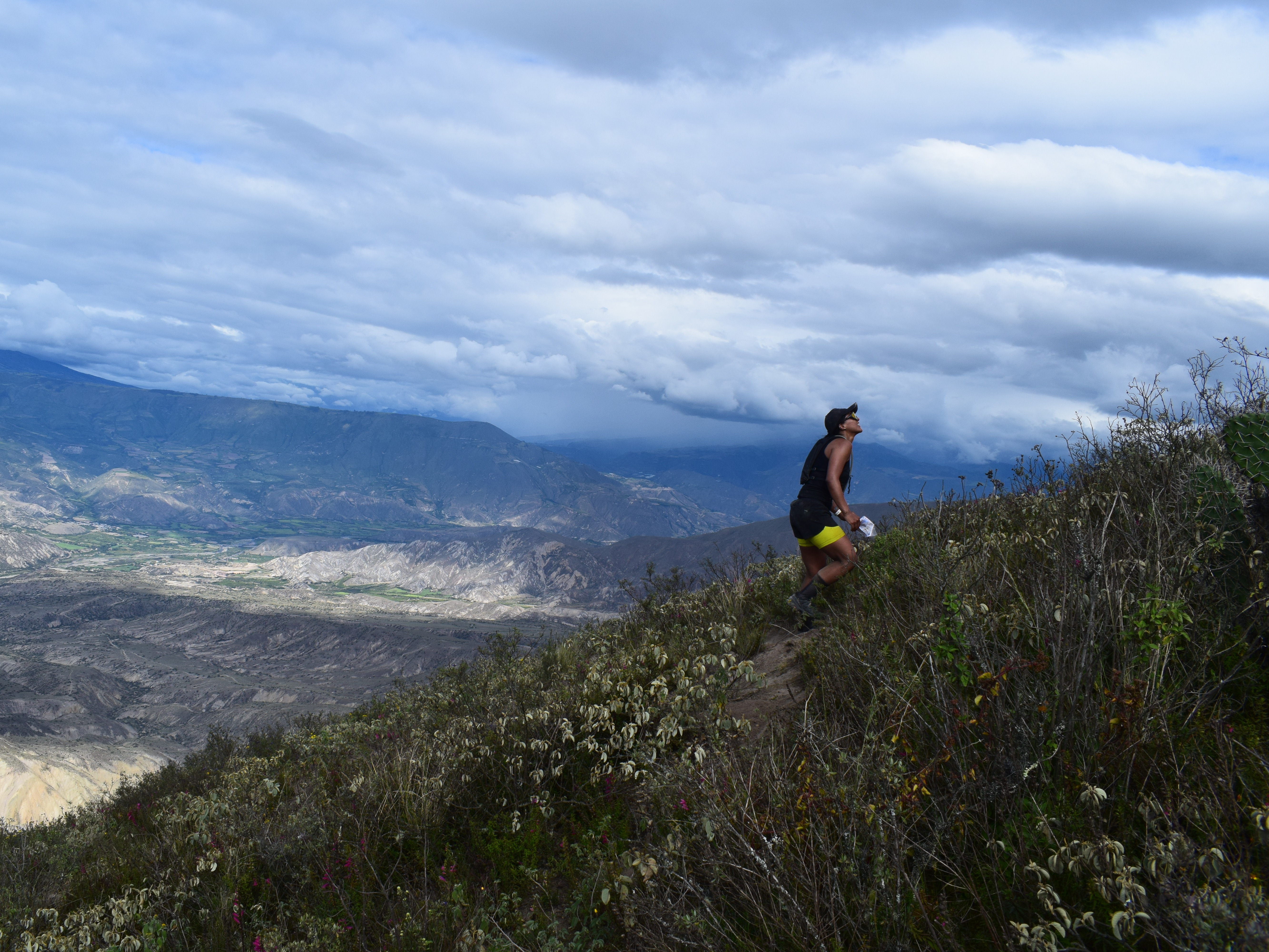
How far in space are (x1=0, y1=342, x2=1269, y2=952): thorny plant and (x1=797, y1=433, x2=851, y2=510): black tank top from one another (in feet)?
3.10

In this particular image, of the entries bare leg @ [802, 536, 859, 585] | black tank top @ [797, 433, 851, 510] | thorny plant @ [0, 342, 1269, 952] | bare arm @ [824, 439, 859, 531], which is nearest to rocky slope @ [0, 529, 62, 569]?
thorny plant @ [0, 342, 1269, 952]

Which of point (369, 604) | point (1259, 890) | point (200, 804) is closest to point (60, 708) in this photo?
point (369, 604)

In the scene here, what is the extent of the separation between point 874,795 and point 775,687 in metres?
2.79

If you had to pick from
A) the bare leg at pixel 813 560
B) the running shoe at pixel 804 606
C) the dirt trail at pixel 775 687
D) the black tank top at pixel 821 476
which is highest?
the black tank top at pixel 821 476

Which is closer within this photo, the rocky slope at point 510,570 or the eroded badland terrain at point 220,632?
the eroded badland terrain at point 220,632

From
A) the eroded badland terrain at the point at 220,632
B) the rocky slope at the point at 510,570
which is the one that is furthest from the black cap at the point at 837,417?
the rocky slope at the point at 510,570

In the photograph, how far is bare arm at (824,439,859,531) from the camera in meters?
6.21

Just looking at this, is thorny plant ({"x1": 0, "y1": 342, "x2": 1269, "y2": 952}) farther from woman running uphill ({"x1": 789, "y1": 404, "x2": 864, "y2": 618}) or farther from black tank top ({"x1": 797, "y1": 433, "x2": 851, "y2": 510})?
black tank top ({"x1": 797, "y1": 433, "x2": 851, "y2": 510})

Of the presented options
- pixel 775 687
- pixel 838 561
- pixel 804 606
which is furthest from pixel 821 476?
pixel 775 687

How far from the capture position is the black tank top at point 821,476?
6.52 meters

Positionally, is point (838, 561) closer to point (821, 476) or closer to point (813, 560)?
point (813, 560)

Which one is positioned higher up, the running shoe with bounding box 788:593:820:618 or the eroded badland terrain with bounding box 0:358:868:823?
the running shoe with bounding box 788:593:820:618

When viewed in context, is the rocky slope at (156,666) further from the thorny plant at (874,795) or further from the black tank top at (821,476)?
the black tank top at (821,476)

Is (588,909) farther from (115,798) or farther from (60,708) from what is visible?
(60,708)
